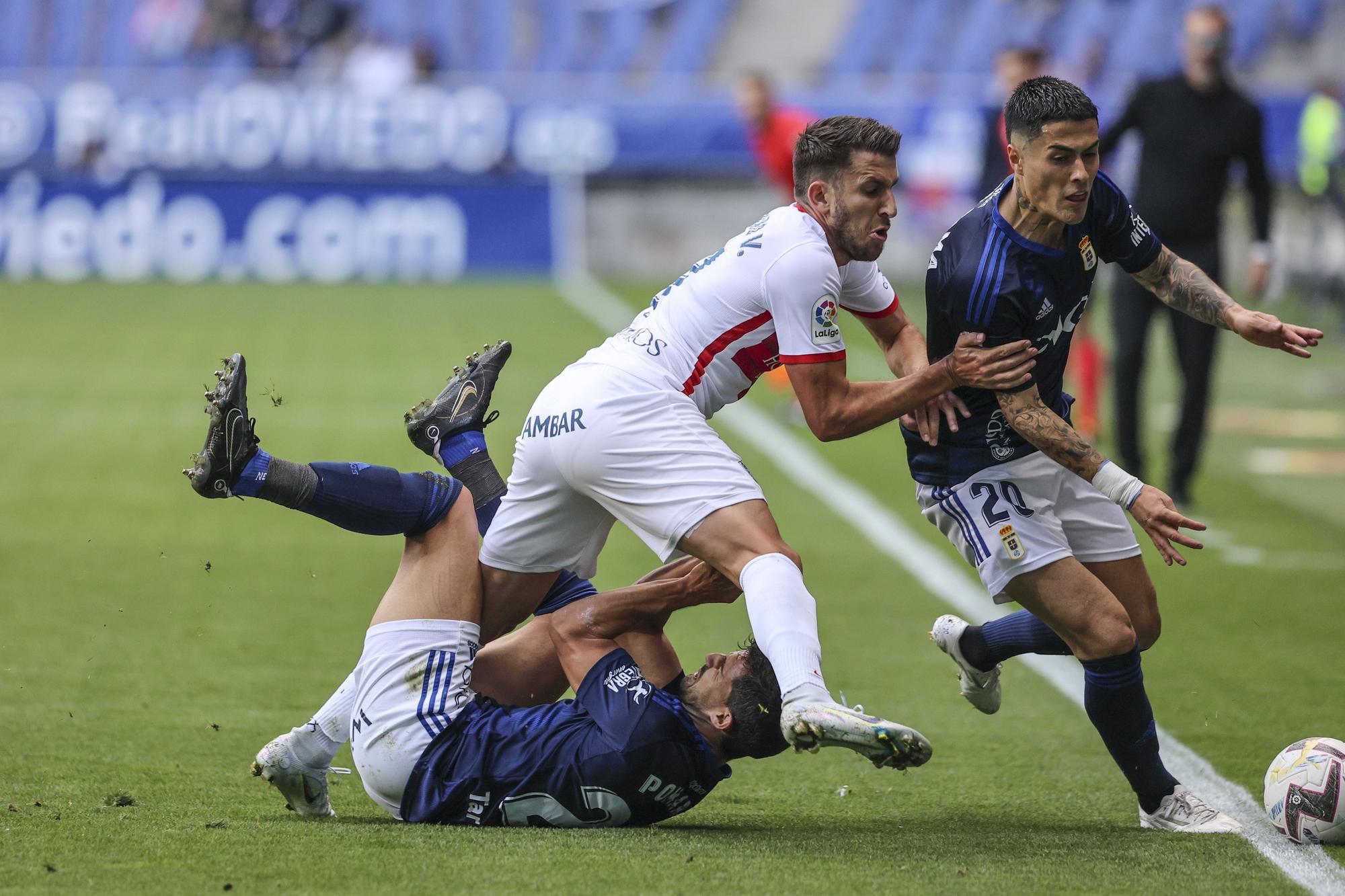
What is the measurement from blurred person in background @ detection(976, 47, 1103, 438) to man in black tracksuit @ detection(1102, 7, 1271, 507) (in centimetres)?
66

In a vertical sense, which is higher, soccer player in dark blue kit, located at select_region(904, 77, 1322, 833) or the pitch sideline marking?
soccer player in dark blue kit, located at select_region(904, 77, 1322, 833)

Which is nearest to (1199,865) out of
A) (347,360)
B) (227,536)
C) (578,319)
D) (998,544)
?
(998,544)

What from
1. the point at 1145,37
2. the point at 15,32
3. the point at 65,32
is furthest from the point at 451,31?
the point at 1145,37

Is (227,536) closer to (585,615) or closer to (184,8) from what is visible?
(585,615)

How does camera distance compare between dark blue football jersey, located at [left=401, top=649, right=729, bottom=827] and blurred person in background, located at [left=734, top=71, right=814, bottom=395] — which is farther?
blurred person in background, located at [left=734, top=71, right=814, bottom=395]

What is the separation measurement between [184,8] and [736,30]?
8.75 m

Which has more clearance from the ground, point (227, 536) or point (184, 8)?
point (184, 8)

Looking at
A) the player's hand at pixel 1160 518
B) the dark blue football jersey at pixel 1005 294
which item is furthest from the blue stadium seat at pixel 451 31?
the player's hand at pixel 1160 518

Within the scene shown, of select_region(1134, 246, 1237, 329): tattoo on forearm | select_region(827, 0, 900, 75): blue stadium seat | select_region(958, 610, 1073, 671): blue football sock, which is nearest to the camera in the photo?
select_region(1134, 246, 1237, 329): tattoo on forearm

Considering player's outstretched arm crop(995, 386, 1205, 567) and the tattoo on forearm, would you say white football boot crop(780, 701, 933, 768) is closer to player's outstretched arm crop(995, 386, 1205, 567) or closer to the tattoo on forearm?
player's outstretched arm crop(995, 386, 1205, 567)

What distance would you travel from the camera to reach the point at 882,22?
28.0 metres

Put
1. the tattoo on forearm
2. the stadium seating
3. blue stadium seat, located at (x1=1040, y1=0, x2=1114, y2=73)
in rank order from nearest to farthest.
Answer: the tattoo on forearm
the stadium seating
blue stadium seat, located at (x1=1040, y1=0, x2=1114, y2=73)

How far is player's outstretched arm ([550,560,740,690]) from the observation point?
4.54m

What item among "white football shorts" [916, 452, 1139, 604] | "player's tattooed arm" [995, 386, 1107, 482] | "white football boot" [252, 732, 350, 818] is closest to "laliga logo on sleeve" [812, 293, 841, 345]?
"player's tattooed arm" [995, 386, 1107, 482]
